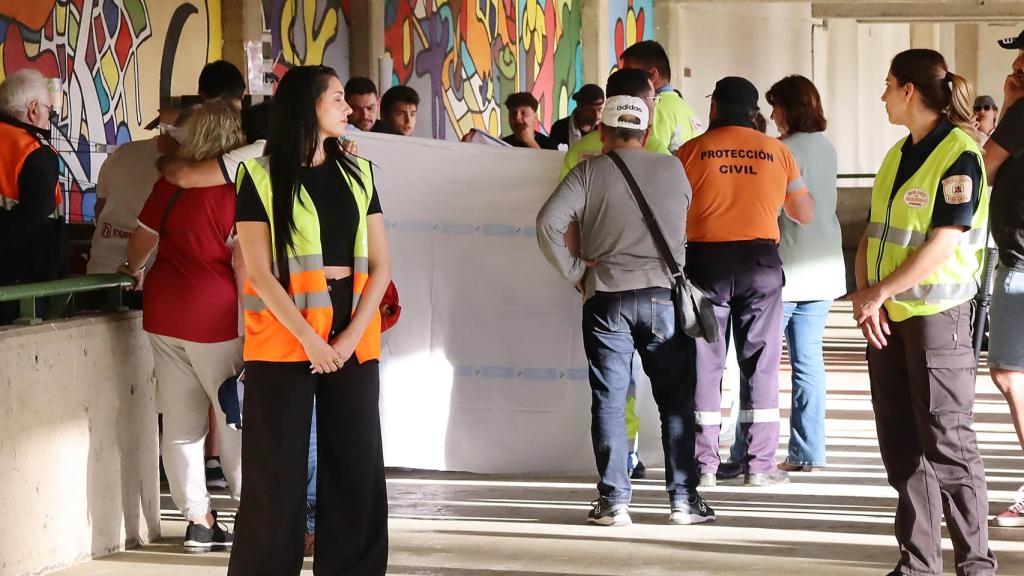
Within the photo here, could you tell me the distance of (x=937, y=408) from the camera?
4684 millimetres

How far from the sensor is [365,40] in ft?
40.4

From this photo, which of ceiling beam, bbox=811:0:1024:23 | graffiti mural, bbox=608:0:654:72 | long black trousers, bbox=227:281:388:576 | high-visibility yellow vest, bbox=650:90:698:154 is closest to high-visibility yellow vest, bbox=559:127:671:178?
high-visibility yellow vest, bbox=650:90:698:154

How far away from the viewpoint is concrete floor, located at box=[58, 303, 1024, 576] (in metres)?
5.46

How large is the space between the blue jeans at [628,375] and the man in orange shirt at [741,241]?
59cm

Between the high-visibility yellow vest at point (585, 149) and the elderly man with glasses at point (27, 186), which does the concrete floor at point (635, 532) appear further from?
the high-visibility yellow vest at point (585, 149)

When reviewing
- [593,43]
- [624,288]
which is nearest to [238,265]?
[624,288]

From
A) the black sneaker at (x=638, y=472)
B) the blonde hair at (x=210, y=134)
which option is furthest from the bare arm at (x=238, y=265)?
the black sneaker at (x=638, y=472)

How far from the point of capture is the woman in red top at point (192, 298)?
5512 millimetres

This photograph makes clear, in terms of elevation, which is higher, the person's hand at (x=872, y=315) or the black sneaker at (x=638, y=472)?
the person's hand at (x=872, y=315)

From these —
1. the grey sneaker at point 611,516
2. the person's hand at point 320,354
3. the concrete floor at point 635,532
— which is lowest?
the concrete floor at point 635,532

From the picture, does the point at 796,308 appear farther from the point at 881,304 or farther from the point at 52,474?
the point at 52,474

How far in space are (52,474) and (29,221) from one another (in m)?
1.23

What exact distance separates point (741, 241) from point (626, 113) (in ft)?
3.19

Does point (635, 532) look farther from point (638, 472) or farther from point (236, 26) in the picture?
point (236, 26)
